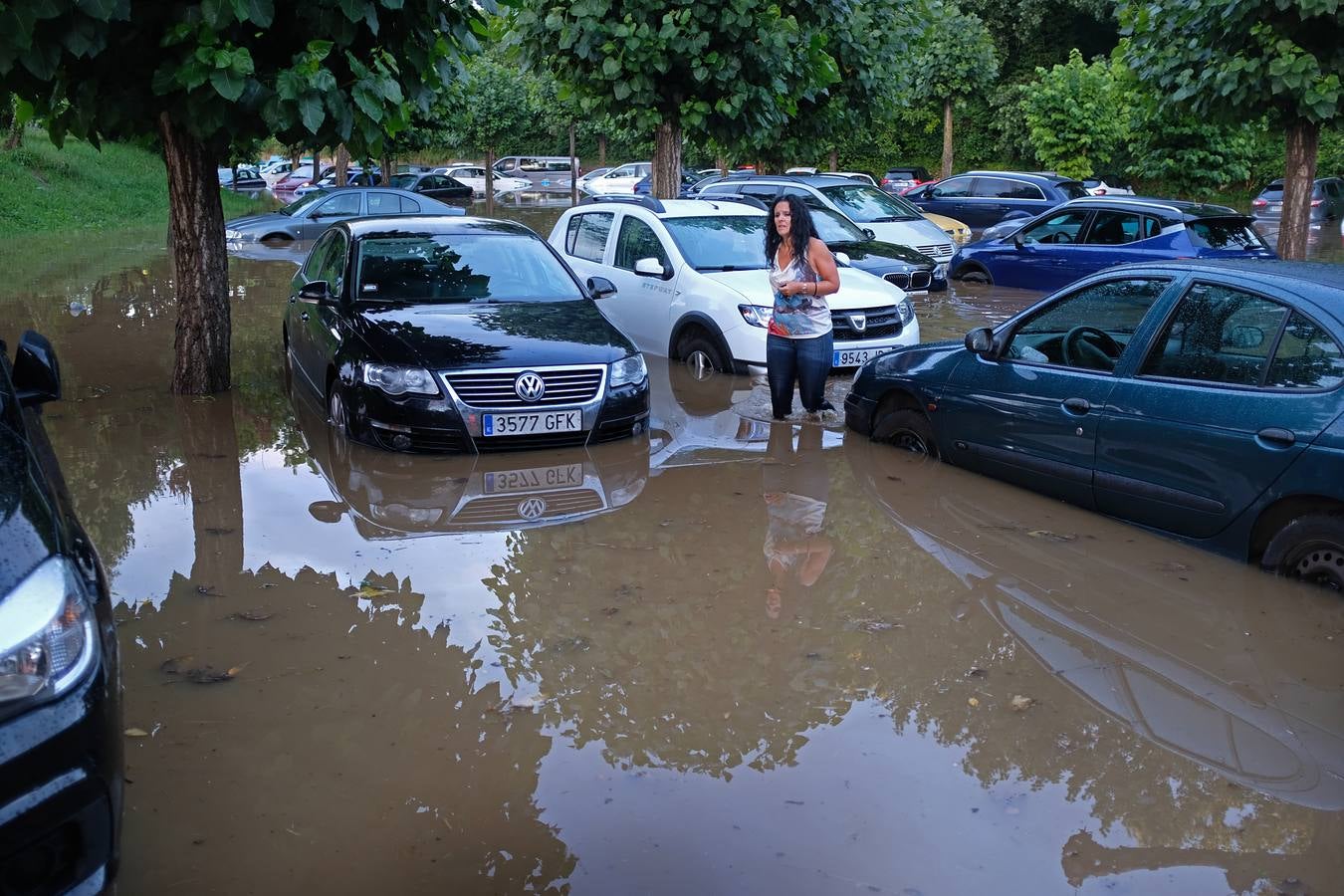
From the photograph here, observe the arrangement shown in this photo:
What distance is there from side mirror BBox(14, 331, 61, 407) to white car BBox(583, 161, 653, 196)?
43.9m

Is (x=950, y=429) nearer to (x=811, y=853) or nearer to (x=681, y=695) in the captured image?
(x=681, y=695)

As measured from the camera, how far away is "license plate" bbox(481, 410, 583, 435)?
8008 millimetres

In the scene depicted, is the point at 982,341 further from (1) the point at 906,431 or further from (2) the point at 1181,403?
(2) the point at 1181,403

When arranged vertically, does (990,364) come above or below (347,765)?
above

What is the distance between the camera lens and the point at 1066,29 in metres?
51.2

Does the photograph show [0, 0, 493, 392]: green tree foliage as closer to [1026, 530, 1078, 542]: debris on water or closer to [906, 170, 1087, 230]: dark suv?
[1026, 530, 1078, 542]: debris on water

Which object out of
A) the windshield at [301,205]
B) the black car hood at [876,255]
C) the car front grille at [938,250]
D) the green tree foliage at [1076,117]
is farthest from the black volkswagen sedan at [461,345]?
the green tree foliage at [1076,117]

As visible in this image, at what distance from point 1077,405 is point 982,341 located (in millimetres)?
933

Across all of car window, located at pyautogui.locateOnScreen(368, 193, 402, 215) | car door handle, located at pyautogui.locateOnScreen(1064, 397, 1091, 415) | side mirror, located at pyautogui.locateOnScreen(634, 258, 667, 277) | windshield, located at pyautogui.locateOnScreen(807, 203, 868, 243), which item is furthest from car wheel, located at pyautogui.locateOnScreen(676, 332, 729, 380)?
car window, located at pyautogui.locateOnScreen(368, 193, 402, 215)

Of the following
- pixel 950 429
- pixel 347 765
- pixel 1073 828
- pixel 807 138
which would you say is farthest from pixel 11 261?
pixel 1073 828

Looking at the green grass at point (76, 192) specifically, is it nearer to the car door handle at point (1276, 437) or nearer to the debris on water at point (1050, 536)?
the debris on water at point (1050, 536)

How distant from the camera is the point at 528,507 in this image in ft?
23.6

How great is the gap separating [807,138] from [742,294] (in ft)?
44.8

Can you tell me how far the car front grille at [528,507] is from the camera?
7008 mm
